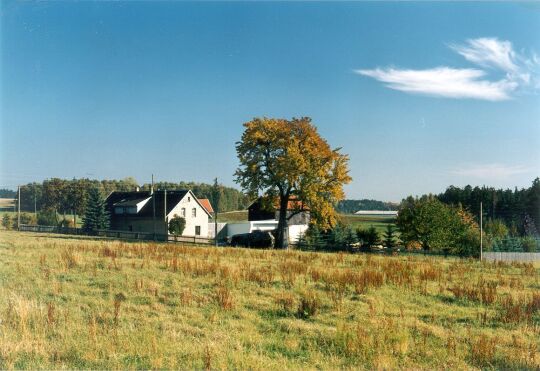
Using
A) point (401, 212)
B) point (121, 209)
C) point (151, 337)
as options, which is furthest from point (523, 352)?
point (121, 209)

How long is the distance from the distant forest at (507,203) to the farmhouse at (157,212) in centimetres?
4147

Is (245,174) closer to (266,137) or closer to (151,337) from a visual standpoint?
(266,137)

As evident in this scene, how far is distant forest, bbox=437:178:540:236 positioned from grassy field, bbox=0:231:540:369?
6039cm

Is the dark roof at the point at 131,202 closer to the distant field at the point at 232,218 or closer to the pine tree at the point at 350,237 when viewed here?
the distant field at the point at 232,218

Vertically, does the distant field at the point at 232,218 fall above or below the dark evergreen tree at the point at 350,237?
above

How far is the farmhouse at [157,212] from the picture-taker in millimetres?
57312

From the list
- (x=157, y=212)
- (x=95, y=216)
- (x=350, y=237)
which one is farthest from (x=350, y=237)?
(x=95, y=216)

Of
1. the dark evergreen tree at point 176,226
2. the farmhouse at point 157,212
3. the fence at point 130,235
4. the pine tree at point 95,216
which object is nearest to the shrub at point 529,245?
the fence at point 130,235

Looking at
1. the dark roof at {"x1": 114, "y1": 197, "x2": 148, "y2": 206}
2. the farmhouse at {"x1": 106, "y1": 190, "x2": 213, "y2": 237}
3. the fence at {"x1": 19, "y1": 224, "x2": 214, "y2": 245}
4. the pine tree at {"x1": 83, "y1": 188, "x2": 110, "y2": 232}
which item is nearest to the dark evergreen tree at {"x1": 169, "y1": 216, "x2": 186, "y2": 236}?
the farmhouse at {"x1": 106, "y1": 190, "x2": 213, "y2": 237}

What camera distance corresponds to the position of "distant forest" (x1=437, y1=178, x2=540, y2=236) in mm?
69562

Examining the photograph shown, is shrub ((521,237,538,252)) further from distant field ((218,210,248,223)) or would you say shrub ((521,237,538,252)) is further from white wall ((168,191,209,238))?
distant field ((218,210,248,223))

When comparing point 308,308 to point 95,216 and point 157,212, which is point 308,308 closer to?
point 157,212

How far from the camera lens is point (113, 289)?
1229 centimetres

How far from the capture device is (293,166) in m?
36.7
